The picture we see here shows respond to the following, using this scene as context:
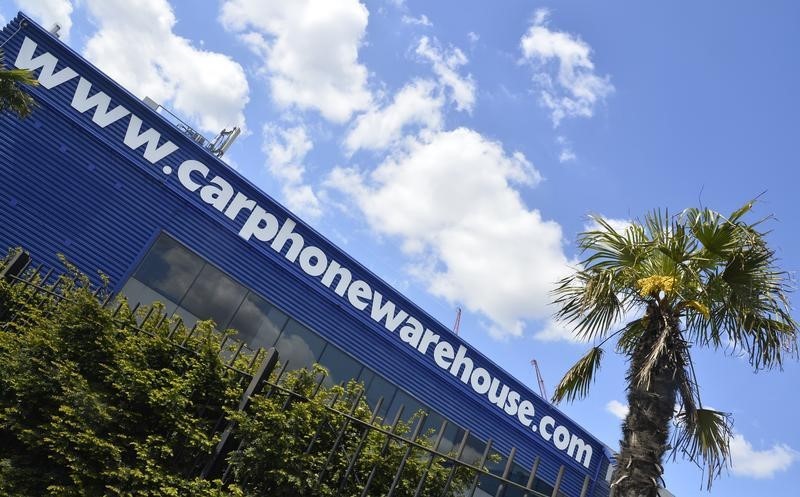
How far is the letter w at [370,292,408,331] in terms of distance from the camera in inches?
658

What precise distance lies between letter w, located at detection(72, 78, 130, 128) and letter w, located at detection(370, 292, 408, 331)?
31.0 ft

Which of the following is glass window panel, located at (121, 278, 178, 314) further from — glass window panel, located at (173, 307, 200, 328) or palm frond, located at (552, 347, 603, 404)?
palm frond, located at (552, 347, 603, 404)

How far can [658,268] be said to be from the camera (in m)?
5.99

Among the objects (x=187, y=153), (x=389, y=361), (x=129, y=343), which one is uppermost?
(x=187, y=153)

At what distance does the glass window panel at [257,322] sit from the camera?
14.7 meters

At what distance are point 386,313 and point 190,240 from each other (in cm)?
661

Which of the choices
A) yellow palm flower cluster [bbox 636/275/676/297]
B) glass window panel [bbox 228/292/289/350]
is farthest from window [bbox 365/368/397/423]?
yellow palm flower cluster [bbox 636/275/676/297]

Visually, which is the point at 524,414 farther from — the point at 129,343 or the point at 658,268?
the point at 129,343

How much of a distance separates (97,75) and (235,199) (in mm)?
5089

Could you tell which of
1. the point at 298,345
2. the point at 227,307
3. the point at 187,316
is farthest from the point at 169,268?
the point at 298,345

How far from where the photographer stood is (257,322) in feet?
49.1

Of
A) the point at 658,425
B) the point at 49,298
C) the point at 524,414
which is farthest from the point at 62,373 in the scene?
the point at 524,414

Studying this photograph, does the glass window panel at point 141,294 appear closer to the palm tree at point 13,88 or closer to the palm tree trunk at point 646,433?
the palm tree at point 13,88

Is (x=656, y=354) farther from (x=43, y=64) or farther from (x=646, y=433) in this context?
(x=43, y=64)
